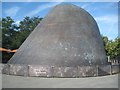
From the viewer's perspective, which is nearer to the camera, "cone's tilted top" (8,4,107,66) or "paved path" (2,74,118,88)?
"paved path" (2,74,118,88)

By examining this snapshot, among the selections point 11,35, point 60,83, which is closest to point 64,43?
point 60,83

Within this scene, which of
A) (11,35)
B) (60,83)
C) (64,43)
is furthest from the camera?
(11,35)

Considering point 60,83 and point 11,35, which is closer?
point 60,83

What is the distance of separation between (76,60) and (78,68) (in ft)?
11.4

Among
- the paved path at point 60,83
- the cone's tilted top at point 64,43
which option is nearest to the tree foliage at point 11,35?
the cone's tilted top at point 64,43

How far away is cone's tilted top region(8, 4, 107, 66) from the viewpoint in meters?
21.5

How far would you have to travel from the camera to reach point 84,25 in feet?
82.1

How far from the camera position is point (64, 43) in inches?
875

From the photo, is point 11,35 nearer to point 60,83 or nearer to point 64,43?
point 64,43

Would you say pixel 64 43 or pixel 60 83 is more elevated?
pixel 64 43

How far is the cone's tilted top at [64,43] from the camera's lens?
70.5ft

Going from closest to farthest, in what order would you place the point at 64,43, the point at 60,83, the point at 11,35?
the point at 60,83 < the point at 64,43 < the point at 11,35

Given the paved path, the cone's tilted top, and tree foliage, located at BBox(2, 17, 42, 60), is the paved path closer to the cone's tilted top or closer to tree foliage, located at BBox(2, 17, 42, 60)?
the cone's tilted top

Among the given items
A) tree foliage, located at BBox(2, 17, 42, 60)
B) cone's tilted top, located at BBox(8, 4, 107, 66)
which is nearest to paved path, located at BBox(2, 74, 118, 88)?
cone's tilted top, located at BBox(8, 4, 107, 66)
